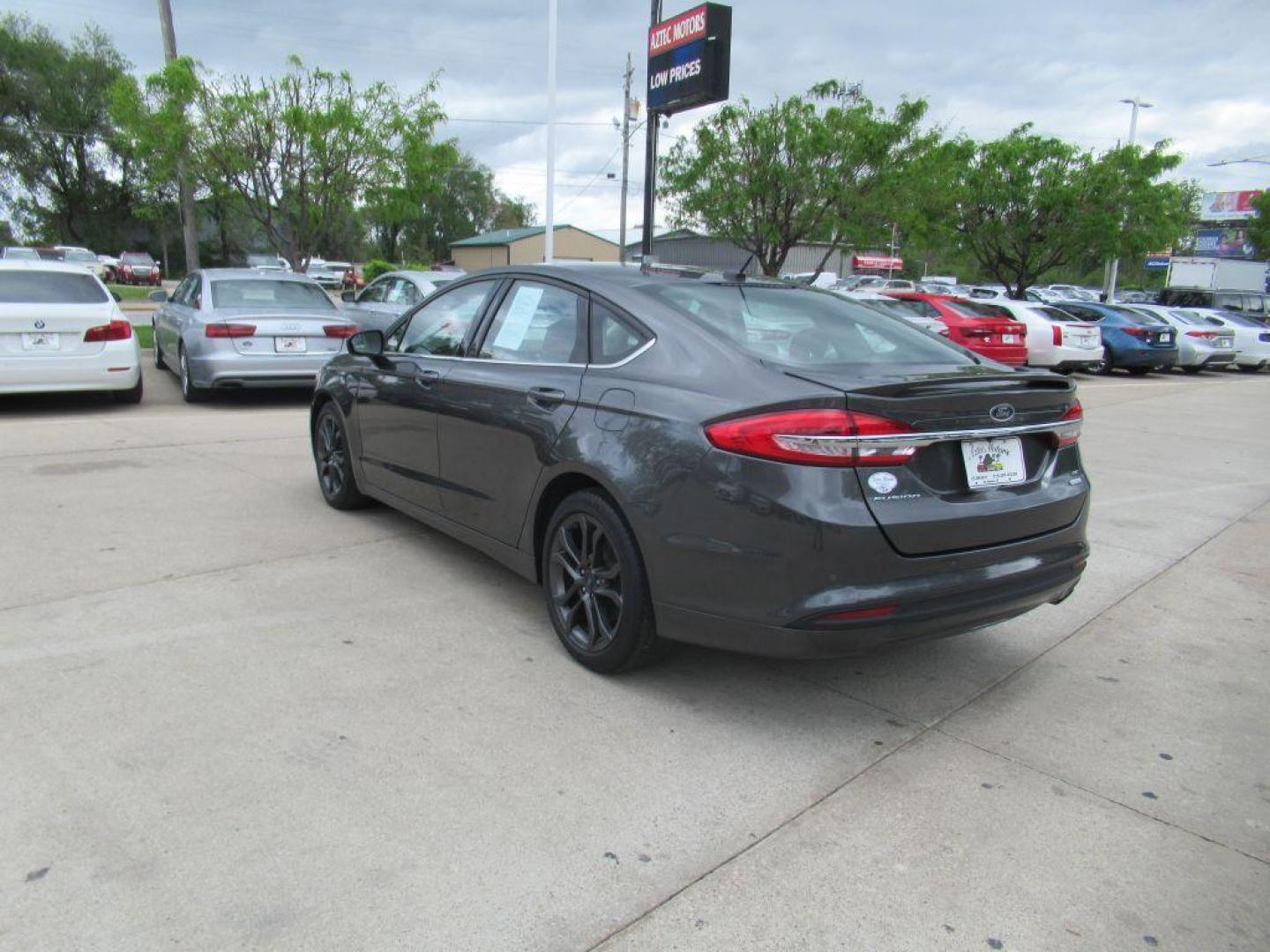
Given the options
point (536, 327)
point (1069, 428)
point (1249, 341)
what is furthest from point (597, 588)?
point (1249, 341)

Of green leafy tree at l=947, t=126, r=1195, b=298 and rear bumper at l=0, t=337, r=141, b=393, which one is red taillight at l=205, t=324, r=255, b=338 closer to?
rear bumper at l=0, t=337, r=141, b=393

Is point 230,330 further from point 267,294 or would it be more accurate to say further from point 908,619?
point 908,619

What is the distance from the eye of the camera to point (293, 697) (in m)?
3.32

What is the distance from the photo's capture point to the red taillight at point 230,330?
948 cm

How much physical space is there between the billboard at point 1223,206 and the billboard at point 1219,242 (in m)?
5.44

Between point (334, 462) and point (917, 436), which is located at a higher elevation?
point (917, 436)

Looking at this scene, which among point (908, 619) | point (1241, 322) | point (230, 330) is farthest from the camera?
point (1241, 322)

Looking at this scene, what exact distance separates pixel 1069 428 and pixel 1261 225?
5629 cm

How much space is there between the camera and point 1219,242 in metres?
77.6

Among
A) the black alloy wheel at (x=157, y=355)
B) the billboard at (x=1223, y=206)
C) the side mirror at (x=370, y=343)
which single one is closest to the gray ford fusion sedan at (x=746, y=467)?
the side mirror at (x=370, y=343)

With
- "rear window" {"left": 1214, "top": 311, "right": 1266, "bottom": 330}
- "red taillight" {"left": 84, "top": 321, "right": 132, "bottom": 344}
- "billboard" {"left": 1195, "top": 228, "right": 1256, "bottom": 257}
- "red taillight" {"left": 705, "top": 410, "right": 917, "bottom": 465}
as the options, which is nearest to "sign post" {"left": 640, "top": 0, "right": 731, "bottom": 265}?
"red taillight" {"left": 84, "top": 321, "right": 132, "bottom": 344}

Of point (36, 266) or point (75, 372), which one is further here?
point (36, 266)

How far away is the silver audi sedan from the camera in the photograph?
31.2 ft

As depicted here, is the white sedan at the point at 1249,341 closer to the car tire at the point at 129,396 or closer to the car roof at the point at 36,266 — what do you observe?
the car tire at the point at 129,396
